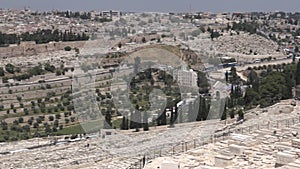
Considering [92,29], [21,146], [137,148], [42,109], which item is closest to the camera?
[137,148]

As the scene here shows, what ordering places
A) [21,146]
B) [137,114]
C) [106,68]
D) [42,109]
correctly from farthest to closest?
1. [106,68]
2. [42,109]
3. [137,114]
4. [21,146]

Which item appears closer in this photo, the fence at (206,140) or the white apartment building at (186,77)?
the fence at (206,140)

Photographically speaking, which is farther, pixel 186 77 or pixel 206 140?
pixel 186 77

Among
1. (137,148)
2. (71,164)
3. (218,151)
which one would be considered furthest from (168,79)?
(218,151)

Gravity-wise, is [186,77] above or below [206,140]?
above

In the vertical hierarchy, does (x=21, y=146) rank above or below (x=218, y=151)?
below

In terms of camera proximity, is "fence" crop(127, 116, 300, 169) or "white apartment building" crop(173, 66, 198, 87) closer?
"fence" crop(127, 116, 300, 169)

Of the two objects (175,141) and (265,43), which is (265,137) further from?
(265,43)

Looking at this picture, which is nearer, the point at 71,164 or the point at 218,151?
the point at 218,151
